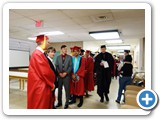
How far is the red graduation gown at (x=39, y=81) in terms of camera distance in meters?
1.22

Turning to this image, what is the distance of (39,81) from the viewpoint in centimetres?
123

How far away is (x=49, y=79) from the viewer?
1.27m

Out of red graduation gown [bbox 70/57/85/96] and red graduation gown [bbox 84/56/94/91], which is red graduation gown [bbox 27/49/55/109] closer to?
red graduation gown [bbox 70/57/85/96]

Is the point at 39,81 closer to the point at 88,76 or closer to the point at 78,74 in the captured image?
the point at 78,74

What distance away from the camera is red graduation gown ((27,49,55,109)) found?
122 cm

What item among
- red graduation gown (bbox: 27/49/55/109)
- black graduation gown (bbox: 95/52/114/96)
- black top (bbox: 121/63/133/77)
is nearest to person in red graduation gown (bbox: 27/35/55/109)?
red graduation gown (bbox: 27/49/55/109)

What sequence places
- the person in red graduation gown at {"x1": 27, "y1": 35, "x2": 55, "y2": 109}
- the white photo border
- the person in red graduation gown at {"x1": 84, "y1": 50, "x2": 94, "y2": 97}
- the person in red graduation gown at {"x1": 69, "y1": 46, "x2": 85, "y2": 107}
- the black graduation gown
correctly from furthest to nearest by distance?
1. the person in red graduation gown at {"x1": 84, "y1": 50, "x2": 94, "y2": 97}
2. the black graduation gown
3. the person in red graduation gown at {"x1": 69, "y1": 46, "x2": 85, "y2": 107}
4. the person in red graduation gown at {"x1": 27, "y1": 35, "x2": 55, "y2": 109}
5. the white photo border
